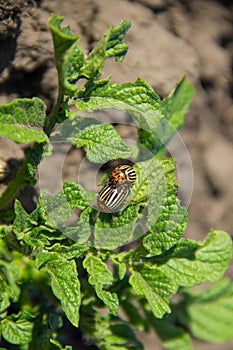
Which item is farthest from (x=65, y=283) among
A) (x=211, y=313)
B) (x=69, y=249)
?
(x=211, y=313)

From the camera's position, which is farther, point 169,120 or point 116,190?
point 169,120

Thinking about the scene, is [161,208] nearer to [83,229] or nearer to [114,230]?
[114,230]

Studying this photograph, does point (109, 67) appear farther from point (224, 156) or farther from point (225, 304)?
point (225, 304)

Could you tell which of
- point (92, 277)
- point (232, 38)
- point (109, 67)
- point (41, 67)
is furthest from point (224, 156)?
point (92, 277)

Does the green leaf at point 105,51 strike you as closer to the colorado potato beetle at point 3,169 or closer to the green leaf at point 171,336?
the colorado potato beetle at point 3,169

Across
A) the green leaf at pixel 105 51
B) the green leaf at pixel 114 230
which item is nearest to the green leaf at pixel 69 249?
the green leaf at pixel 114 230

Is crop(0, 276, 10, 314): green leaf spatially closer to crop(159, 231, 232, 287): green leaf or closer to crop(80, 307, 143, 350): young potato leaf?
crop(80, 307, 143, 350): young potato leaf
